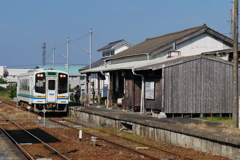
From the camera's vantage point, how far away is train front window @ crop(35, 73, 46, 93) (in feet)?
83.5

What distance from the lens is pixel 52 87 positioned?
25625mm

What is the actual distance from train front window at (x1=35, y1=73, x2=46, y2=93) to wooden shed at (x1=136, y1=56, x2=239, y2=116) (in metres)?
7.58

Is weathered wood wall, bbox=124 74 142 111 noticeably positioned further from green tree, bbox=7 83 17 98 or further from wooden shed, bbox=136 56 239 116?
green tree, bbox=7 83 17 98

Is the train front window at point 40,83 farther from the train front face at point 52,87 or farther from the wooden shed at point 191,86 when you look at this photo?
the wooden shed at point 191,86

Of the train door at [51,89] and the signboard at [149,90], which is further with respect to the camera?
the train door at [51,89]

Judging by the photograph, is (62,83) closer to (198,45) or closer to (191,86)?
(198,45)

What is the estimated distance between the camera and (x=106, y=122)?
2141 cm

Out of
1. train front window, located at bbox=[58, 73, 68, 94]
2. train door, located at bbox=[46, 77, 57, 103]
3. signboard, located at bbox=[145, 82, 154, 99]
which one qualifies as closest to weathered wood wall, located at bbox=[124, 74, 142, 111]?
signboard, located at bbox=[145, 82, 154, 99]

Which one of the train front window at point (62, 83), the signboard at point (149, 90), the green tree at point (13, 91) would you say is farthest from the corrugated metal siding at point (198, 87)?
the green tree at point (13, 91)

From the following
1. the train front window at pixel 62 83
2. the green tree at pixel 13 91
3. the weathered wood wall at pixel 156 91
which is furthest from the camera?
the green tree at pixel 13 91

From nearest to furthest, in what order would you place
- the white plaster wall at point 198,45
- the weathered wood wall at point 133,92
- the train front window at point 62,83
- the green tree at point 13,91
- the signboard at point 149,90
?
the signboard at point 149,90
the weathered wood wall at point 133,92
the train front window at point 62,83
the white plaster wall at point 198,45
the green tree at point 13,91

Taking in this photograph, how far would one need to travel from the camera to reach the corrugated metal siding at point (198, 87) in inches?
746

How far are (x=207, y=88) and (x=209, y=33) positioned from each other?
9.46m

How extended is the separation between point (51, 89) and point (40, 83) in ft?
2.44
